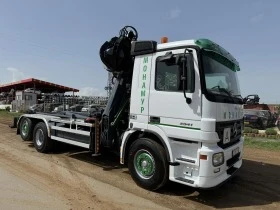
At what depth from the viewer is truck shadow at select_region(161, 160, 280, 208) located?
5.29m

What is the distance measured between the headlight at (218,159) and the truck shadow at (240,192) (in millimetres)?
757

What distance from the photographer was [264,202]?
5.32 meters

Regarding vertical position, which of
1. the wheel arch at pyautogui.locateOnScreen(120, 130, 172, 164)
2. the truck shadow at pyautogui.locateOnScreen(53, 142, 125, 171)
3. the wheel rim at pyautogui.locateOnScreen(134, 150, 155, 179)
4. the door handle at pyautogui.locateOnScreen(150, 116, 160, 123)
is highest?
the door handle at pyautogui.locateOnScreen(150, 116, 160, 123)

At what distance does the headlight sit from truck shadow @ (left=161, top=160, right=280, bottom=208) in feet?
2.48

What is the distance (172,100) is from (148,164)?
1.34 metres

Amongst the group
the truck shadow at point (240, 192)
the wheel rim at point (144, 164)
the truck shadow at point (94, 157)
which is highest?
the wheel rim at point (144, 164)

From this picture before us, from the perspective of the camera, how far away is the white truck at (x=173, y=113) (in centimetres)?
498

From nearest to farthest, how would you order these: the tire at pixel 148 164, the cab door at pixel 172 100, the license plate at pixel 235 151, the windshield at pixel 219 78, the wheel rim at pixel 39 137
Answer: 1. the cab door at pixel 172 100
2. the windshield at pixel 219 78
3. the tire at pixel 148 164
4. the license plate at pixel 235 151
5. the wheel rim at pixel 39 137

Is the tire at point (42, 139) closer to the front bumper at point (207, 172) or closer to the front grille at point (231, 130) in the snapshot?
the front bumper at point (207, 172)

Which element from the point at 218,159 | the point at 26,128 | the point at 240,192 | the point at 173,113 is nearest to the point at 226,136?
the point at 218,159

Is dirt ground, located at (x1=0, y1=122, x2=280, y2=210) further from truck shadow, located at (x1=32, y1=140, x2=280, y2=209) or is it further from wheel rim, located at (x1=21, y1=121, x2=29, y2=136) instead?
wheel rim, located at (x1=21, y1=121, x2=29, y2=136)

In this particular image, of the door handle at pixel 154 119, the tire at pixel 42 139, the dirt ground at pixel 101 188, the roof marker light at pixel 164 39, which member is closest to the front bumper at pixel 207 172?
the dirt ground at pixel 101 188

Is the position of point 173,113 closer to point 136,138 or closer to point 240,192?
point 136,138

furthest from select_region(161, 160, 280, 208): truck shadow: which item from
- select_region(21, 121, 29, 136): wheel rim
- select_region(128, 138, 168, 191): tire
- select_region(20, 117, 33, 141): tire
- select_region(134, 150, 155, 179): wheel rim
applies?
select_region(21, 121, 29, 136): wheel rim
